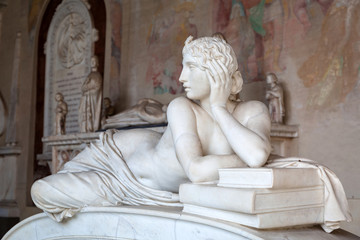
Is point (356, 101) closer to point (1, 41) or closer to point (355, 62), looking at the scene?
point (355, 62)

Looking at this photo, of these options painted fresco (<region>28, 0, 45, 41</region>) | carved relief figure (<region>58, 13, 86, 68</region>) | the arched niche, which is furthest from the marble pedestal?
painted fresco (<region>28, 0, 45, 41</region>)

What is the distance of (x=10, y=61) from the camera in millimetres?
12289

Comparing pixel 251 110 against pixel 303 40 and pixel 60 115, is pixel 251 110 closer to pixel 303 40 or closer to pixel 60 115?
pixel 303 40

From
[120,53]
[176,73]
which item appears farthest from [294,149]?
[120,53]

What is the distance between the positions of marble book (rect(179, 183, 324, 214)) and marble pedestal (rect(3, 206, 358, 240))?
9cm

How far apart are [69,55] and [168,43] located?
10.3 feet

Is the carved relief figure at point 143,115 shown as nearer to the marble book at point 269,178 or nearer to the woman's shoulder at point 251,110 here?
the woman's shoulder at point 251,110

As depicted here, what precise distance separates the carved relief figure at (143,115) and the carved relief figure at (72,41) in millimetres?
3356

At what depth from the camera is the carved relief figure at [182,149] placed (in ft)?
8.18

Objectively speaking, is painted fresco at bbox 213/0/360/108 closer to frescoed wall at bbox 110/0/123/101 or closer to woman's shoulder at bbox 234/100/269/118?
frescoed wall at bbox 110/0/123/101

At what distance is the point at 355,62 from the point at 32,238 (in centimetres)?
444

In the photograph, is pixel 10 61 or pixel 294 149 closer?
pixel 294 149

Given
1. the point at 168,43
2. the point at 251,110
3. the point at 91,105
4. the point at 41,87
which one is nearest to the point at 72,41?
the point at 41,87

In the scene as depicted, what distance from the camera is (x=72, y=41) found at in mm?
10938
